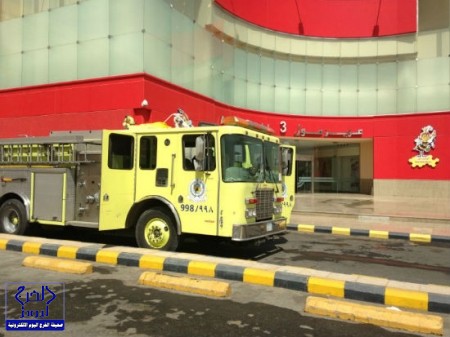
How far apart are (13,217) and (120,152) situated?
3540 millimetres

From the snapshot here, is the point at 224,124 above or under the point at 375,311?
above

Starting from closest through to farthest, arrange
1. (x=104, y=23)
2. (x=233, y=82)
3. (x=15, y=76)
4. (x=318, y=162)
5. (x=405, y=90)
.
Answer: (x=104, y=23)
(x=15, y=76)
(x=233, y=82)
(x=405, y=90)
(x=318, y=162)

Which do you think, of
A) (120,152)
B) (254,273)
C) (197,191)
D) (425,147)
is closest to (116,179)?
(120,152)

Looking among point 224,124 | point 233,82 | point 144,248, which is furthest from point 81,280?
point 233,82

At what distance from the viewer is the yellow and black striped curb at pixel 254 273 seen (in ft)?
19.4

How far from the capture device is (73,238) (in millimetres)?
10891

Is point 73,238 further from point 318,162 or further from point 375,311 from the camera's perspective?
point 318,162

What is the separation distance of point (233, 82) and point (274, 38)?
5.11m

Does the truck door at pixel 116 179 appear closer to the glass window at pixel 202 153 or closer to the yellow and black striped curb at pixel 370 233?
the glass window at pixel 202 153

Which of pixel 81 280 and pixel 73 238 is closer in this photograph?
pixel 81 280

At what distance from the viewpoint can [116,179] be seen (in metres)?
8.83

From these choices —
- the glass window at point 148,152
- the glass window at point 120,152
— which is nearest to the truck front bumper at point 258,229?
the glass window at point 148,152
